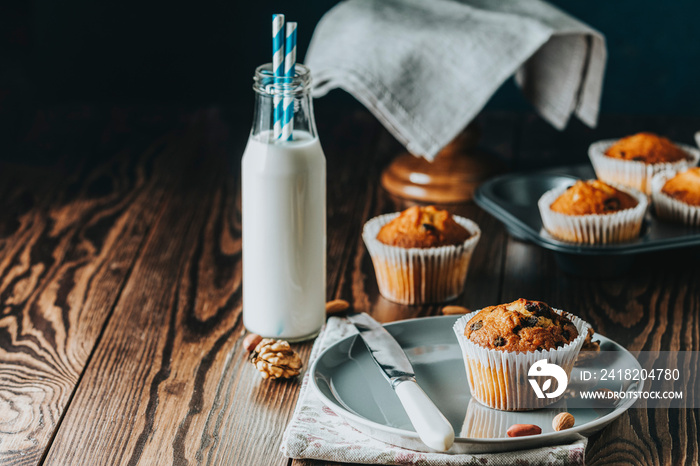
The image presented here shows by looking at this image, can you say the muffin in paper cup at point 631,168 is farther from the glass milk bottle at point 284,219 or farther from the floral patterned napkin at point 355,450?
the floral patterned napkin at point 355,450

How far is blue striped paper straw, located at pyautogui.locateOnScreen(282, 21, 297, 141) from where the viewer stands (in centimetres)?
104

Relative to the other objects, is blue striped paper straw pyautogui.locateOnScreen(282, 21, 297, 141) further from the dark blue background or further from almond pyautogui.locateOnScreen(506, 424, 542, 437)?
the dark blue background

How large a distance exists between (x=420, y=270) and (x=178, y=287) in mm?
383

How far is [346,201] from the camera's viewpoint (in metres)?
1.75

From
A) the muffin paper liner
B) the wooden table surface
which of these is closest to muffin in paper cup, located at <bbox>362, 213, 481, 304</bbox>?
the wooden table surface

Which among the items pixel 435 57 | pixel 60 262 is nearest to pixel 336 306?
pixel 60 262

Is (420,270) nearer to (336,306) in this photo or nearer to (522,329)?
(336,306)

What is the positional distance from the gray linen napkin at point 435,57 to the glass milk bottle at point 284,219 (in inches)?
21.3

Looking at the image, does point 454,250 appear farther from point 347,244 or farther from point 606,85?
point 606,85

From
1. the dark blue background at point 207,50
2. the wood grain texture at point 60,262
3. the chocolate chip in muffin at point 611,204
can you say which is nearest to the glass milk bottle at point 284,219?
the wood grain texture at point 60,262

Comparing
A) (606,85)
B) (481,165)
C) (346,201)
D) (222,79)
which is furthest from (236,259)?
(606,85)

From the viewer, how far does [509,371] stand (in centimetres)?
94

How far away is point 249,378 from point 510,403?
33 centimetres

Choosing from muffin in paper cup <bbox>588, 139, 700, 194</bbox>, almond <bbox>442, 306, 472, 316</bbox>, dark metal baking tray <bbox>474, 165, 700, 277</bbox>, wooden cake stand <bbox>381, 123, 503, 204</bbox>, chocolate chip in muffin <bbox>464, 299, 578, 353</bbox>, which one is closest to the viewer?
chocolate chip in muffin <bbox>464, 299, 578, 353</bbox>
